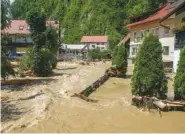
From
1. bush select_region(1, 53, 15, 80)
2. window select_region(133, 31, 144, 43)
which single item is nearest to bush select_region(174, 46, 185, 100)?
bush select_region(1, 53, 15, 80)

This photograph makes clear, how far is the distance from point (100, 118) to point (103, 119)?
144 mm

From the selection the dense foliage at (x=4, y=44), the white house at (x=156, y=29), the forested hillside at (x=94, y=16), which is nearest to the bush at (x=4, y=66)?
the dense foliage at (x=4, y=44)

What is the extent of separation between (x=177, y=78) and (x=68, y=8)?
11857cm

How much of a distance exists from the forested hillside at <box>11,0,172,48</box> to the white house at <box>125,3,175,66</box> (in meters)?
42.3

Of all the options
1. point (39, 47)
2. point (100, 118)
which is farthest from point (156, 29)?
point (100, 118)

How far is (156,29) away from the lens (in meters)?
43.5

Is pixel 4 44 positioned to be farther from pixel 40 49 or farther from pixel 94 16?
pixel 94 16

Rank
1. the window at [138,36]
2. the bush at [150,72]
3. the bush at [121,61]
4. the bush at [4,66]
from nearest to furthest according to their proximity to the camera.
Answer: the bush at [150,72] < the bush at [4,66] < the bush at [121,61] < the window at [138,36]

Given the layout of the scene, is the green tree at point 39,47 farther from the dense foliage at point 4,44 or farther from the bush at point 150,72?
the bush at point 150,72

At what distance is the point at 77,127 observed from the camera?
458 inches

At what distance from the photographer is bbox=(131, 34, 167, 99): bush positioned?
604 inches

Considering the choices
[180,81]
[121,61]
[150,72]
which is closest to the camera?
[180,81]

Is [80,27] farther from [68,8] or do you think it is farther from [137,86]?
[137,86]

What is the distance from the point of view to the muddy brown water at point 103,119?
11.5 metres
